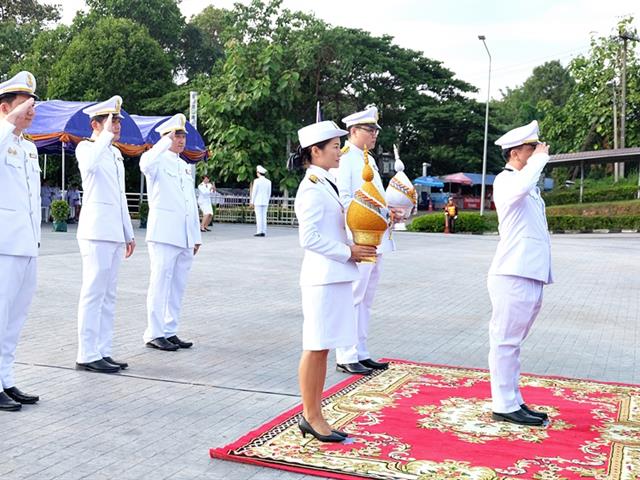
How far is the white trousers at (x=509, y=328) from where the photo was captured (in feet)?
16.8

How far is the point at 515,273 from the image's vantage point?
509 cm

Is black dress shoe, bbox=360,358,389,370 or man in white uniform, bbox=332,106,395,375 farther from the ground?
man in white uniform, bbox=332,106,395,375

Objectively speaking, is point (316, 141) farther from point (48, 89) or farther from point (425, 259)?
point (48, 89)

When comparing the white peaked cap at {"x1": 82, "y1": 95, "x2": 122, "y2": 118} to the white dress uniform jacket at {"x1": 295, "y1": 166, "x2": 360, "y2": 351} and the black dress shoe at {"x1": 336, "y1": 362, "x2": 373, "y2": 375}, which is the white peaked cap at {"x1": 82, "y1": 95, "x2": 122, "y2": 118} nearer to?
the white dress uniform jacket at {"x1": 295, "y1": 166, "x2": 360, "y2": 351}

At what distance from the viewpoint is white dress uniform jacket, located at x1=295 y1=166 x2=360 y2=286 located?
14.9 feet

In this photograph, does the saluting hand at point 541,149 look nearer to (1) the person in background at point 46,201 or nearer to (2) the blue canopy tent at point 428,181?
(1) the person in background at point 46,201

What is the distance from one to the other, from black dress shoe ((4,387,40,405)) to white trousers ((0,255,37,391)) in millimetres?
36

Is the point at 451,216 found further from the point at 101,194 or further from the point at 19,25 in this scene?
the point at 19,25

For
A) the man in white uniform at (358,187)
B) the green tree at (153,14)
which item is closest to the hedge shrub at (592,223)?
the man in white uniform at (358,187)

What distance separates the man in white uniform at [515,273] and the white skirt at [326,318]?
1.09 meters

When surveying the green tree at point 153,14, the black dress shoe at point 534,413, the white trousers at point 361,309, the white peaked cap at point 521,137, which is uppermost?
the green tree at point 153,14

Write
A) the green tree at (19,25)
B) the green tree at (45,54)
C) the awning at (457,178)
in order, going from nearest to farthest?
the green tree at (45,54) → the green tree at (19,25) → the awning at (457,178)

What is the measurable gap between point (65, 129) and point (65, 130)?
0.11ft

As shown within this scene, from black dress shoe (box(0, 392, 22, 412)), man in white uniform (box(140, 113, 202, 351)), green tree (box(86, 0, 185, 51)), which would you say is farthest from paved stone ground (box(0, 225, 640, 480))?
green tree (box(86, 0, 185, 51))
